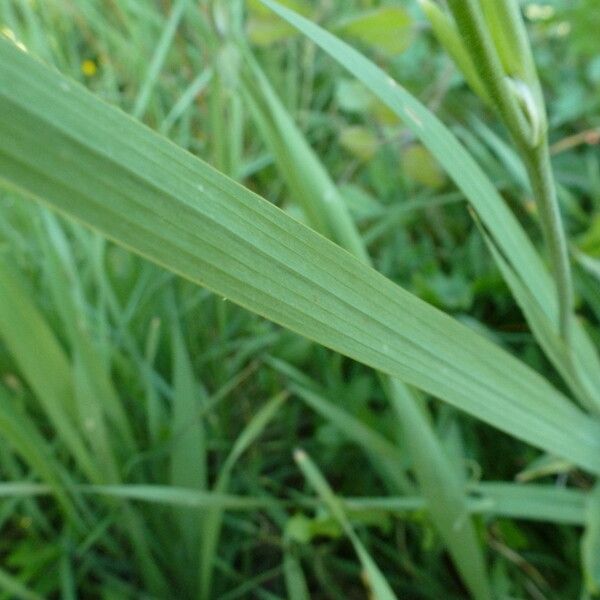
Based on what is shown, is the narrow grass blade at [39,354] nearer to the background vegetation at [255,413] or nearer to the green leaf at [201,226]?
the background vegetation at [255,413]

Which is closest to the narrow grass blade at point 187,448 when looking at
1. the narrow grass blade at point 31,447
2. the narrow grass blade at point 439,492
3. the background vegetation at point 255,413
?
the background vegetation at point 255,413

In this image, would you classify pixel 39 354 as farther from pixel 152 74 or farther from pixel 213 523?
pixel 152 74

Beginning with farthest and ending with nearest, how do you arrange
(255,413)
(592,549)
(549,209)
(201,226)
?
(255,413), (592,549), (549,209), (201,226)

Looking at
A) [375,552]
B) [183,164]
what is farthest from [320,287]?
[375,552]

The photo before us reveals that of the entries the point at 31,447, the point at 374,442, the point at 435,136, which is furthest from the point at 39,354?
the point at 435,136

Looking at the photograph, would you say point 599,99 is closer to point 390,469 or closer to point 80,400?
point 390,469
